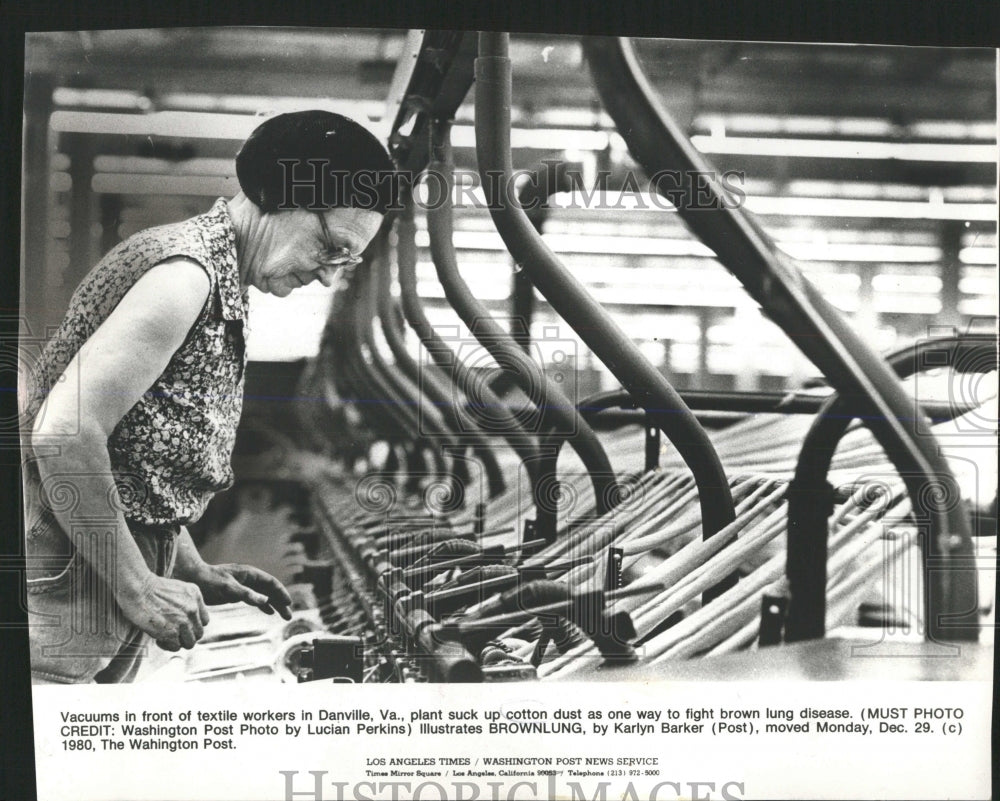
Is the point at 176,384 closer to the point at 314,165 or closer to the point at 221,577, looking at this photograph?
the point at 221,577

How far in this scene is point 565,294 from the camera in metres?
2.72

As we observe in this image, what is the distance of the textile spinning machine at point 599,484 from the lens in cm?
269

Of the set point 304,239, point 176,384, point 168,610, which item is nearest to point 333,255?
point 304,239

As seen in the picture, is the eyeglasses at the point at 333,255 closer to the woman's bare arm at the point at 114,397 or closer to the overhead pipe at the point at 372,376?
the overhead pipe at the point at 372,376

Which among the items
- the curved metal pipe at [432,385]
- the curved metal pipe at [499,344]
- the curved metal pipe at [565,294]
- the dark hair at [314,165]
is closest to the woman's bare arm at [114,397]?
the dark hair at [314,165]

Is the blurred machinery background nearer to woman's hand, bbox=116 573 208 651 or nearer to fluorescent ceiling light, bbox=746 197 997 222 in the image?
fluorescent ceiling light, bbox=746 197 997 222

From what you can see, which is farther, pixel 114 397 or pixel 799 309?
pixel 799 309

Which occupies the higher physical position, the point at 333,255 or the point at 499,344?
the point at 333,255

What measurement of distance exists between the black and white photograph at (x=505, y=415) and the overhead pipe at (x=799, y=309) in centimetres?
1

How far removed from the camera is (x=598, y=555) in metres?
2.73

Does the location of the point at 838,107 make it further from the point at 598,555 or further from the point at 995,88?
the point at 598,555

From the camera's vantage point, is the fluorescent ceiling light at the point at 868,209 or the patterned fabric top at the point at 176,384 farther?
the fluorescent ceiling light at the point at 868,209

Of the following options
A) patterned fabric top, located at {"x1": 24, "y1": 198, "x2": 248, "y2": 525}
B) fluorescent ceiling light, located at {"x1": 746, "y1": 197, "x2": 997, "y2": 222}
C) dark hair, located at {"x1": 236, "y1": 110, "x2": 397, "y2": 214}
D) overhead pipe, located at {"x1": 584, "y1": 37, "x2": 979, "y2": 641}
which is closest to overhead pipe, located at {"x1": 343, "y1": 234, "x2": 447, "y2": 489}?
dark hair, located at {"x1": 236, "y1": 110, "x2": 397, "y2": 214}

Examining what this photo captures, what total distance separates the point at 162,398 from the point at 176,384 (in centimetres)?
5
